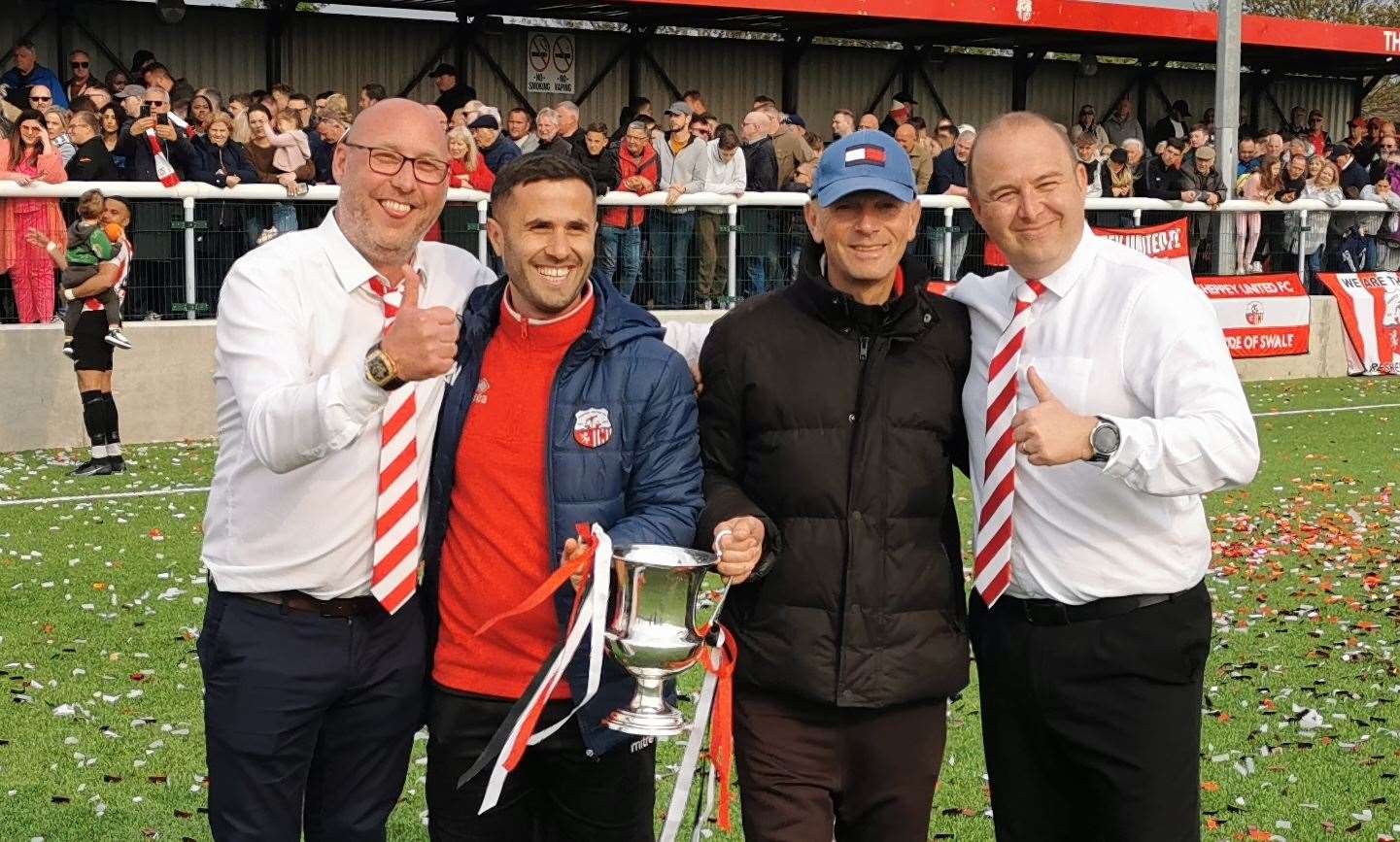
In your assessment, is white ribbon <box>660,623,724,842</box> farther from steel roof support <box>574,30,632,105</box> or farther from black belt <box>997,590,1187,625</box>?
steel roof support <box>574,30,632,105</box>

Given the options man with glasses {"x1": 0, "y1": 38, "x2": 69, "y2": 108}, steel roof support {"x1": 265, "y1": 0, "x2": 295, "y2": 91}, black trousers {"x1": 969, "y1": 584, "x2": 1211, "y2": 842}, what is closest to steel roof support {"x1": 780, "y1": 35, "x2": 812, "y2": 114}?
steel roof support {"x1": 265, "y1": 0, "x2": 295, "y2": 91}

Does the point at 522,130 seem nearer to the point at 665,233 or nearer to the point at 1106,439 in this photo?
the point at 665,233

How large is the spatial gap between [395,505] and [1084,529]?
66.1 inches

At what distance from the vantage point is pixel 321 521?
4.18 meters

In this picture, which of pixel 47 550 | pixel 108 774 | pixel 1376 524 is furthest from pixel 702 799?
pixel 1376 524

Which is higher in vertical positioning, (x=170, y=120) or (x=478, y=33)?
(x=478, y=33)

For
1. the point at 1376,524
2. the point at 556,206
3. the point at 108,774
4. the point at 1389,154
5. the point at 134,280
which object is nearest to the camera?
the point at 556,206

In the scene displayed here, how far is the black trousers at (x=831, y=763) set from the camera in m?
4.27

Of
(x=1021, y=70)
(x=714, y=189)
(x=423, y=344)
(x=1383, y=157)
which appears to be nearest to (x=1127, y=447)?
(x=423, y=344)

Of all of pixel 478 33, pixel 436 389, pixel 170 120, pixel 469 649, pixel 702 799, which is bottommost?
pixel 702 799

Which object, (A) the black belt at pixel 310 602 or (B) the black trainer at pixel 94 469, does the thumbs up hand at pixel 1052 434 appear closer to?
(A) the black belt at pixel 310 602

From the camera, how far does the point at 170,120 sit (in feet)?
48.8

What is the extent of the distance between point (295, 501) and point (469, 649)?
1.84 feet

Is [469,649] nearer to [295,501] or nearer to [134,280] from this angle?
[295,501]
